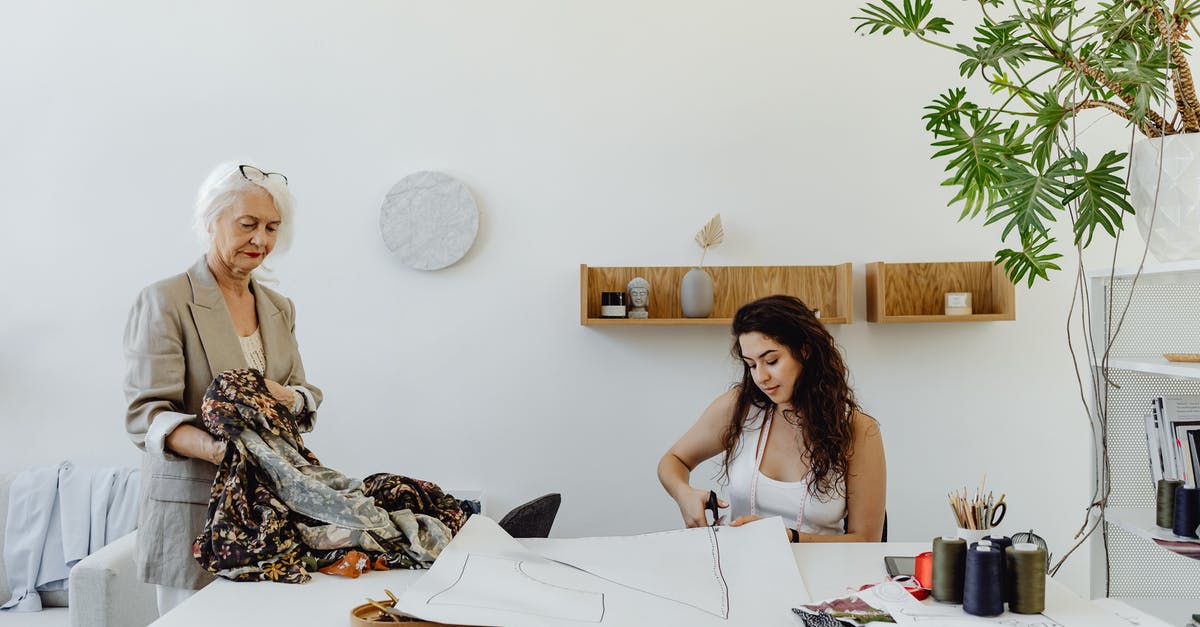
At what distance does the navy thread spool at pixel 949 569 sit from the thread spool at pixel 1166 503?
98 centimetres

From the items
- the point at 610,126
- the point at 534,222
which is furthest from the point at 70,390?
the point at 610,126

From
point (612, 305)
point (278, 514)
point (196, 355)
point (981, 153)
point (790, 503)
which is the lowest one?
point (790, 503)

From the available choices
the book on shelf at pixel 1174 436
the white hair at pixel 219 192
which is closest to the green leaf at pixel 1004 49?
the book on shelf at pixel 1174 436

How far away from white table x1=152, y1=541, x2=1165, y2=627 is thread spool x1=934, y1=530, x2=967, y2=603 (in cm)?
14

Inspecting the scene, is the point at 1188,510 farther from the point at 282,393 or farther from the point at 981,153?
the point at 282,393

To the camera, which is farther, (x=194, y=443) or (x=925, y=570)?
(x=194, y=443)

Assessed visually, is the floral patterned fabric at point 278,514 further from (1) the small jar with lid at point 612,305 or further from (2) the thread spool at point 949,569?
(1) the small jar with lid at point 612,305

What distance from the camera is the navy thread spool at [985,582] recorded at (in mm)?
1279

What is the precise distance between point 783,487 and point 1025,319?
1600 mm

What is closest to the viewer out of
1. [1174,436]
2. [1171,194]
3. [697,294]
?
[1171,194]

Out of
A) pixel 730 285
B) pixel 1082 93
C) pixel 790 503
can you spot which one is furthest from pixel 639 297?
pixel 1082 93

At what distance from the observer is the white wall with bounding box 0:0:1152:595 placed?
331 centimetres

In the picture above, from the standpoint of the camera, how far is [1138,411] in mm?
2242

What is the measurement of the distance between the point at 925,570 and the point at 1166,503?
3.15 feet
